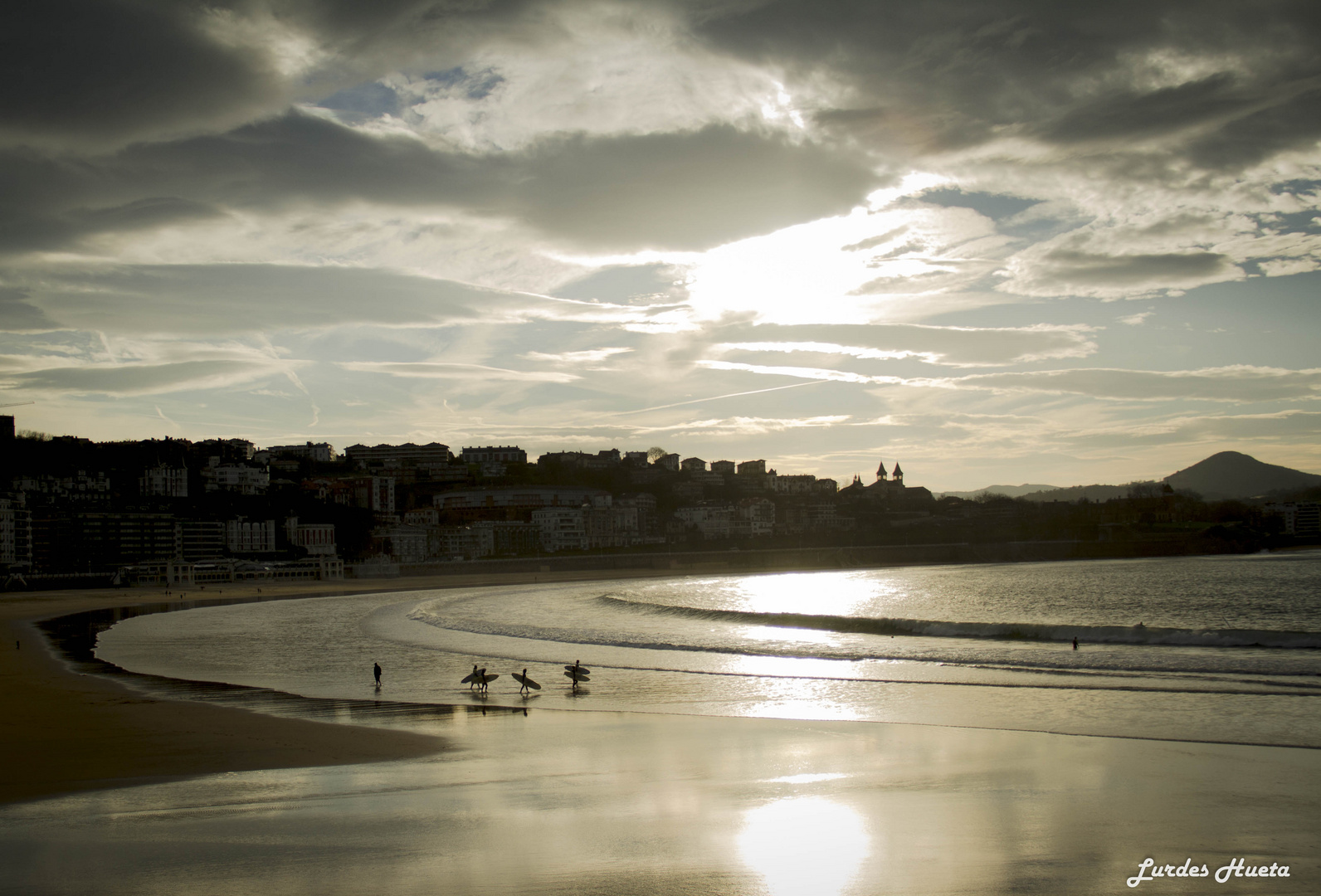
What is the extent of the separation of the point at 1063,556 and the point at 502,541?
86731 mm

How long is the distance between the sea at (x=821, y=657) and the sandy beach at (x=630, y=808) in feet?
7.00

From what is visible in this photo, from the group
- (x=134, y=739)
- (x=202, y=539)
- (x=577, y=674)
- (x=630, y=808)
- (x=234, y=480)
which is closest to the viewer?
(x=630, y=808)

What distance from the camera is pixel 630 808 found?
9.73 meters

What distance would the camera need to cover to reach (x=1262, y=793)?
1002cm

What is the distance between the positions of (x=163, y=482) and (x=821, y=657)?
149m

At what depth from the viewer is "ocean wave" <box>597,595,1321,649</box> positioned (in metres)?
25.7

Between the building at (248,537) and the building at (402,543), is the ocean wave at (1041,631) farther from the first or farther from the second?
the building at (248,537)

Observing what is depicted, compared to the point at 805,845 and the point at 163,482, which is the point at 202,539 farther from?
the point at 805,845

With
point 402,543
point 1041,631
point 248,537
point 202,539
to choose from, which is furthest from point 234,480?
point 1041,631

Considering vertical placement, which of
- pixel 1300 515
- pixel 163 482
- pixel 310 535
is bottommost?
pixel 1300 515

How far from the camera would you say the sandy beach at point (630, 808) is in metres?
7.39

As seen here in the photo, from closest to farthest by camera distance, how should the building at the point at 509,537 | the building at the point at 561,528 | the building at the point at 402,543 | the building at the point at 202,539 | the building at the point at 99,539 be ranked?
the building at the point at 99,539 → the building at the point at 202,539 → the building at the point at 402,543 → the building at the point at 509,537 → the building at the point at 561,528

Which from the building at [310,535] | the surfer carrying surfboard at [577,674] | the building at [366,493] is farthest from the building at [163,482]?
the surfer carrying surfboard at [577,674]

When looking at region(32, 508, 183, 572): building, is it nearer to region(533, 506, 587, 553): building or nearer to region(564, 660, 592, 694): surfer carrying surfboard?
region(533, 506, 587, 553): building
